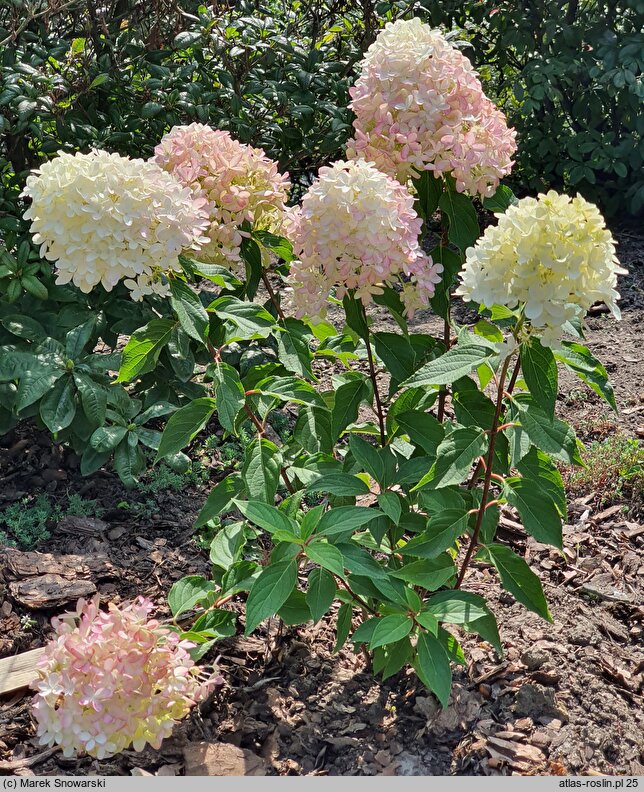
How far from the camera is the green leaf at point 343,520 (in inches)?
69.3

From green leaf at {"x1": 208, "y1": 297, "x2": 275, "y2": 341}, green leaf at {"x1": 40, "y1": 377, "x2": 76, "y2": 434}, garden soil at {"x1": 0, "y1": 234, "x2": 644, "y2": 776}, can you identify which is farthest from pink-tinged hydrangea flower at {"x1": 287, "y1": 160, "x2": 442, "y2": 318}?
green leaf at {"x1": 40, "y1": 377, "x2": 76, "y2": 434}

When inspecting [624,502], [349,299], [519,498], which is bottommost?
[624,502]

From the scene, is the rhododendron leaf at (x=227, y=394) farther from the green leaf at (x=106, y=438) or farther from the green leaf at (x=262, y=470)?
the green leaf at (x=106, y=438)

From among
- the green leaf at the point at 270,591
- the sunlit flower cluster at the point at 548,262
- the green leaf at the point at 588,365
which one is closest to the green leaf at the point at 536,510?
the green leaf at the point at 588,365

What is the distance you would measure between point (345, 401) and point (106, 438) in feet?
3.61

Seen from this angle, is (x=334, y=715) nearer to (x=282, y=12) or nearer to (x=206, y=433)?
(x=206, y=433)

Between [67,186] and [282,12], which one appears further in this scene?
[282,12]

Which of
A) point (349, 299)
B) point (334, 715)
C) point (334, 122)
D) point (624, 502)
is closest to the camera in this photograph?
point (349, 299)

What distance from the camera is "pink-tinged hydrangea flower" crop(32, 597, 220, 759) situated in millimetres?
1636

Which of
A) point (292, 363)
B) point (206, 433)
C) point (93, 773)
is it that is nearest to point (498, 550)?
point (292, 363)

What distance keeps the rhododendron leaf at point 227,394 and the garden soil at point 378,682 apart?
80 cm

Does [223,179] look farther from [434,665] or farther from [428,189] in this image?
[434,665]

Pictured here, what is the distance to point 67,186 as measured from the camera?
176 cm

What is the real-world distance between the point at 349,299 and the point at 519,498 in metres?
0.56
